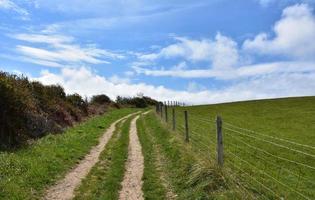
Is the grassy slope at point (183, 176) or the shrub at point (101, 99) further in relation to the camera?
the shrub at point (101, 99)

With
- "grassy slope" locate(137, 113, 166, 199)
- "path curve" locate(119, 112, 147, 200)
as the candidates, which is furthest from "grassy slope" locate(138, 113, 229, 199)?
"path curve" locate(119, 112, 147, 200)

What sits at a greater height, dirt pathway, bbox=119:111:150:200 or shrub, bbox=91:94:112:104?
shrub, bbox=91:94:112:104

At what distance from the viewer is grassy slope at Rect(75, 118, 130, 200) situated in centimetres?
1352

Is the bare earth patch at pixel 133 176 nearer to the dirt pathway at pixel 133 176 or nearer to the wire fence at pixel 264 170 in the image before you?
the dirt pathway at pixel 133 176

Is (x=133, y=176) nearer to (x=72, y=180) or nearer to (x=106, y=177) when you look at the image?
(x=106, y=177)

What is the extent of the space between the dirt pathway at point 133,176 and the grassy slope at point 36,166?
2.37 metres

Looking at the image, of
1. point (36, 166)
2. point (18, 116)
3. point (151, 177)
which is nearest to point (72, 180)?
point (36, 166)

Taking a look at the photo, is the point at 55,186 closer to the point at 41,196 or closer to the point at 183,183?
the point at 41,196

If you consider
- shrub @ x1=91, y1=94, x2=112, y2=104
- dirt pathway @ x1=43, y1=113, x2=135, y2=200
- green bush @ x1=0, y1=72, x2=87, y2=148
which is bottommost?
dirt pathway @ x1=43, y1=113, x2=135, y2=200

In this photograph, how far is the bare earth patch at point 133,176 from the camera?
13.5 meters

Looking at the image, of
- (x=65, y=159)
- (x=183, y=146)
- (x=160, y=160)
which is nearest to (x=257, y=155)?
(x=183, y=146)

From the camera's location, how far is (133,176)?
16328 millimetres

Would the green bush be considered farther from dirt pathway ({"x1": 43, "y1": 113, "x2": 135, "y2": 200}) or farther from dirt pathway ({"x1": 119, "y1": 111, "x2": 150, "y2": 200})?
dirt pathway ({"x1": 119, "y1": 111, "x2": 150, "y2": 200})

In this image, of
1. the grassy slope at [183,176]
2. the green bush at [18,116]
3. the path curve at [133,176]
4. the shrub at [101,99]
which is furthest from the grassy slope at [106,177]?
the shrub at [101,99]
